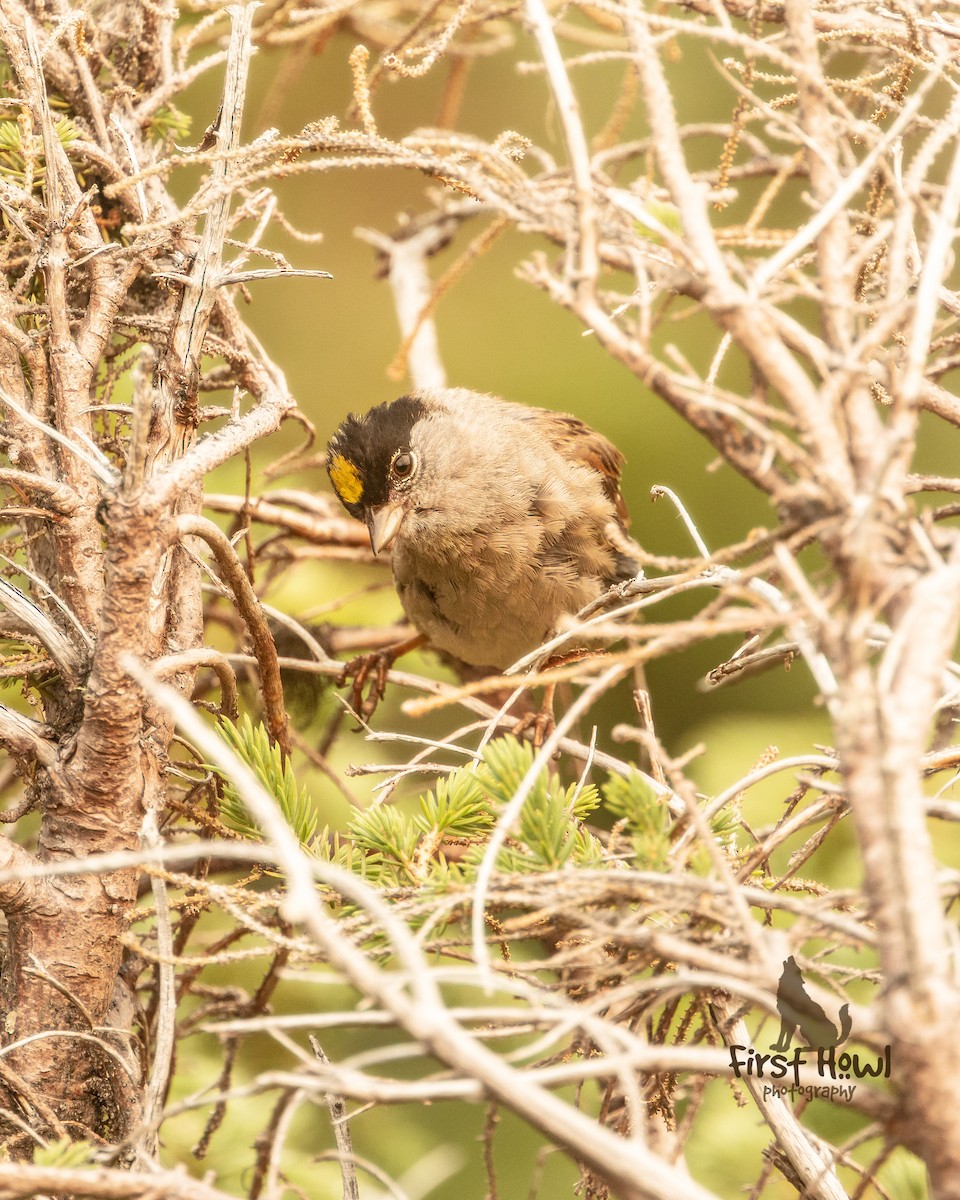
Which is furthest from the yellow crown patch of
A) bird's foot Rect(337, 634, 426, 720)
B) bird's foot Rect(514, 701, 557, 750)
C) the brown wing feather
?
bird's foot Rect(514, 701, 557, 750)

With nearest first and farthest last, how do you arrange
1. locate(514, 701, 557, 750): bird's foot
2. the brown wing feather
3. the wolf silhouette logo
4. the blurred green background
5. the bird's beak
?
the wolf silhouette logo
locate(514, 701, 557, 750): bird's foot
the bird's beak
the blurred green background
the brown wing feather

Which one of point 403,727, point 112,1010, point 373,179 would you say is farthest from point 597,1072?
point 373,179

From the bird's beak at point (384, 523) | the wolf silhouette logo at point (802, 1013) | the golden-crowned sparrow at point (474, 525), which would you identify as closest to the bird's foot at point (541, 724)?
the golden-crowned sparrow at point (474, 525)

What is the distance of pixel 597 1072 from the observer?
95 cm

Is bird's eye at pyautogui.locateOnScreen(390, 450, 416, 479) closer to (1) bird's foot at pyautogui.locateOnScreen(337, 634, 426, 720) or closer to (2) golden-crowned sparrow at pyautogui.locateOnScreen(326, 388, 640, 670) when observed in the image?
→ (2) golden-crowned sparrow at pyautogui.locateOnScreen(326, 388, 640, 670)

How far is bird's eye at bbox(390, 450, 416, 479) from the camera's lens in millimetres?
3404

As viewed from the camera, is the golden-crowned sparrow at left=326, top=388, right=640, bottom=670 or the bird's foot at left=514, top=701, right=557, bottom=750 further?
the golden-crowned sparrow at left=326, top=388, right=640, bottom=670

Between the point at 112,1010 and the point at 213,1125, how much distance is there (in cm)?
26

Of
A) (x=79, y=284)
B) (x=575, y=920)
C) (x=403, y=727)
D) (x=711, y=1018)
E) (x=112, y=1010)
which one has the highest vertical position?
(x=79, y=284)

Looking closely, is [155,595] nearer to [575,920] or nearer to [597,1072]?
[575,920]

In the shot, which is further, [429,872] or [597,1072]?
[429,872]

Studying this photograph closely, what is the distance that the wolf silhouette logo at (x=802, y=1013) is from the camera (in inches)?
41.0

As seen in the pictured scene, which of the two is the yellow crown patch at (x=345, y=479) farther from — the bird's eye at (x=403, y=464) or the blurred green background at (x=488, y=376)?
the blurred green background at (x=488, y=376)

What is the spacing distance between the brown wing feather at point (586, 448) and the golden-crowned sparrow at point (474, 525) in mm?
148
